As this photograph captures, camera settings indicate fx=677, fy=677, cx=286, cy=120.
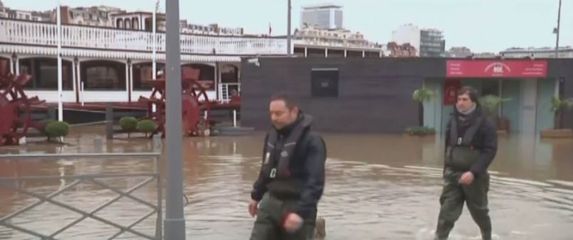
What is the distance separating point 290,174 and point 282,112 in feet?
1.44

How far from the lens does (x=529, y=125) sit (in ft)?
94.0

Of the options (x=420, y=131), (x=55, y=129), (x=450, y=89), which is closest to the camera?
(x=55, y=129)

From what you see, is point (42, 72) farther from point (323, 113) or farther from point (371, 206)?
point (371, 206)

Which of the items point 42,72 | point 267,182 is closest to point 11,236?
point 267,182

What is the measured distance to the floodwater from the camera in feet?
27.1

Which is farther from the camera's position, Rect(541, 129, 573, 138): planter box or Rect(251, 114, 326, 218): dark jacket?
Rect(541, 129, 573, 138): planter box

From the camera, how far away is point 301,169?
15.6 feet

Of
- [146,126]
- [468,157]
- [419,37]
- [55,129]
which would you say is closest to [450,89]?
[146,126]

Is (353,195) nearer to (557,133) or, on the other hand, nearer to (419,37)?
(557,133)

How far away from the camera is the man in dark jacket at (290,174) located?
15.3 ft

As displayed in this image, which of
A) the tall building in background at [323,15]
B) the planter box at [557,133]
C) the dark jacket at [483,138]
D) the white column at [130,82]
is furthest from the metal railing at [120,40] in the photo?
the tall building in background at [323,15]

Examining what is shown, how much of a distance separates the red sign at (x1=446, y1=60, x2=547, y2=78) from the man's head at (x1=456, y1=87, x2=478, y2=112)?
2186cm

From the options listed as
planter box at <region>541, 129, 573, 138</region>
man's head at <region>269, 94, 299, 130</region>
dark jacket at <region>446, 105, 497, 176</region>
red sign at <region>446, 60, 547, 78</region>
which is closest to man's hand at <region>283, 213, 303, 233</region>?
man's head at <region>269, 94, 299, 130</region>

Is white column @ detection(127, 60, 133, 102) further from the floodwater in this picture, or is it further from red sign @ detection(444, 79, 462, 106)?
red sign @ detection(444, 79, 462, 106)
